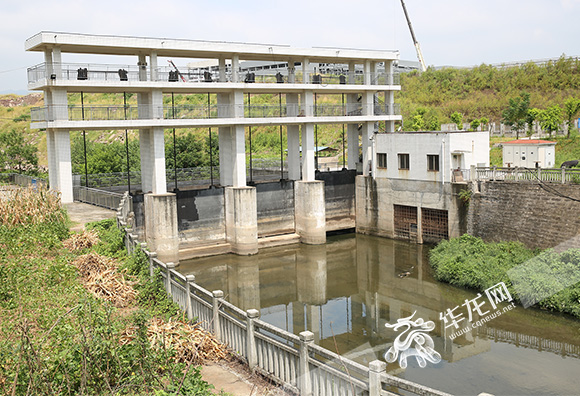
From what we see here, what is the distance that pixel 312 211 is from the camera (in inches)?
1309

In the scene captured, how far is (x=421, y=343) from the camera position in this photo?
18953 millimetres

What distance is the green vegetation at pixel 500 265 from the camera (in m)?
20.2

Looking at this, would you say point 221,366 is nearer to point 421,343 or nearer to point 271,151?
point 421,343

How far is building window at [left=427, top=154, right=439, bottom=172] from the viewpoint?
31.2 metres

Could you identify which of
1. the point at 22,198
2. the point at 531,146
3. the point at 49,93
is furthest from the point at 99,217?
the point at 531,146

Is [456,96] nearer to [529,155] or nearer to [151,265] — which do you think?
[529,155]

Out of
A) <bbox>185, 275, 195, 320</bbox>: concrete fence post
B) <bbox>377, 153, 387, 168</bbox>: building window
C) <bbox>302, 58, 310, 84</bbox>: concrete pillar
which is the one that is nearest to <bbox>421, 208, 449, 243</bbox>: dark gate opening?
<bbox>377, 153, 387, 168</bbox>: building window

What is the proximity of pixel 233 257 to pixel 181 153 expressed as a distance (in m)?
18.7

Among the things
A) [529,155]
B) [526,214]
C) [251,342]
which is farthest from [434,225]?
[251,342]

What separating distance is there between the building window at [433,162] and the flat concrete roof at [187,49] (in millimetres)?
8069

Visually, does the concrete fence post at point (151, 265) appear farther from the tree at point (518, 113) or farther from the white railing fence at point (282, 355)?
the tree at point (518, 113)

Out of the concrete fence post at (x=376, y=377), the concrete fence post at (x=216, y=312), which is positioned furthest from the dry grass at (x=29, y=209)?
the concrete fence post at (x=376, y=377)

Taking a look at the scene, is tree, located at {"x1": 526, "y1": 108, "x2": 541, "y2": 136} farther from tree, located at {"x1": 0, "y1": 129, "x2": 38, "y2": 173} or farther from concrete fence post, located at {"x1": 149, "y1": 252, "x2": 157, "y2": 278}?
tree, located at {"x1": 0, "y1": 129, "x2": 38, "y2": 173}

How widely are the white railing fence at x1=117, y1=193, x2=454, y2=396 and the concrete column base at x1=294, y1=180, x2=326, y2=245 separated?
19720 millimetres
